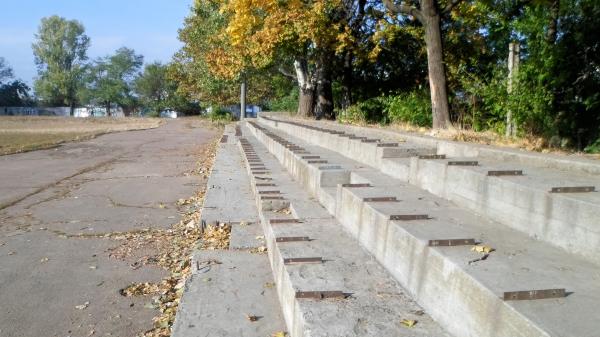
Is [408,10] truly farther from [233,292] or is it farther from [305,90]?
[305,90]

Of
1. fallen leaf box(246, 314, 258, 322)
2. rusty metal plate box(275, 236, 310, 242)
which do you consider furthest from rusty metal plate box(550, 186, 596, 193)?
Answer: fallen leaf box(246, 314, 258, 322)

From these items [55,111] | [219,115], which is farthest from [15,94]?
[219,115]

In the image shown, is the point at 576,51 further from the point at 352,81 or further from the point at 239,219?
the point at 352,81

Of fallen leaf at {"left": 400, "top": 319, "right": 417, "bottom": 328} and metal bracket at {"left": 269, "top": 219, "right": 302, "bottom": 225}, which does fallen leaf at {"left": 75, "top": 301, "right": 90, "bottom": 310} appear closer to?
metal bracket at {"left": 269, "top": 219, "right": 302, "bottom": 225}

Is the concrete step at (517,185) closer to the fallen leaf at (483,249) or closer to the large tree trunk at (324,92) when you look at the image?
the fallen leaf at (483,249)

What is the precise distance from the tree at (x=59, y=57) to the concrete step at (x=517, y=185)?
350 feet

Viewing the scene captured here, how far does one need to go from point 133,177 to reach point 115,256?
685cm

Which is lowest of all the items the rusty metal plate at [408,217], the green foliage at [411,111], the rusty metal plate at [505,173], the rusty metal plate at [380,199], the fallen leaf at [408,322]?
the fallen leaf at [408,322]

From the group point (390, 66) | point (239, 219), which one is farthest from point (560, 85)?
point (390, 66)

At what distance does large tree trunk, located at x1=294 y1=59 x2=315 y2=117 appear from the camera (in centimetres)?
2077

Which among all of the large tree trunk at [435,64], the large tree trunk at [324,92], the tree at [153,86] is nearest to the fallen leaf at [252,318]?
the large tree trunk at [435,64]

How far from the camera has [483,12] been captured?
15.9 metres

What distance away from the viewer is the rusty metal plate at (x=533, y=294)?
204cm

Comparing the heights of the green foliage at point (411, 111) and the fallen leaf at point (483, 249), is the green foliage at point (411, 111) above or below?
above
